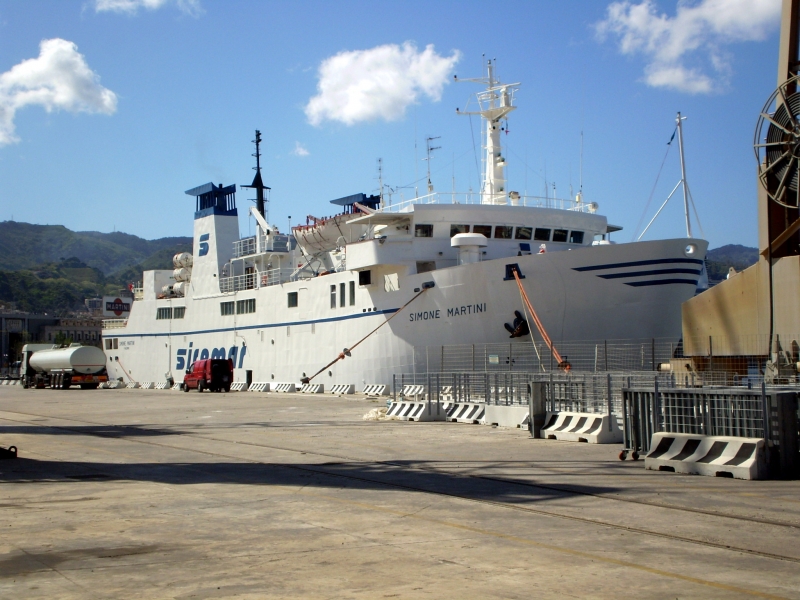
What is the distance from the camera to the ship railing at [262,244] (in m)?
41.6

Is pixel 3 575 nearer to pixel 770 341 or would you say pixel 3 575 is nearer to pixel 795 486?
pixel 795 486

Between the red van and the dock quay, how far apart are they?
2471 cm

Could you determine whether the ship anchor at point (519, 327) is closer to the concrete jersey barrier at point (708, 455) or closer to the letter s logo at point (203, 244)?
the concrete jersey barrier at point (708, 455)

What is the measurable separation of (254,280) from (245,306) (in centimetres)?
186

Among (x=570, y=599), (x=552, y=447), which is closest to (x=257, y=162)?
(x=552, y=447)

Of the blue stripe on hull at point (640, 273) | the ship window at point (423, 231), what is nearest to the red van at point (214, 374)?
the ship window at point (423, 231)

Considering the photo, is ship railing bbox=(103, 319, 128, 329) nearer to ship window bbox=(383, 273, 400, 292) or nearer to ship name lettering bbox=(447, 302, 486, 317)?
ship window bbox=(383, 273, 400, 292)

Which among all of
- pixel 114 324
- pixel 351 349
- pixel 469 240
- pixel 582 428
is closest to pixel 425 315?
pixel 469 240

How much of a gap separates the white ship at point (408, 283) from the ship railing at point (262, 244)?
4.6 inches

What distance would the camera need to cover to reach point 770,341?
48.1 feet

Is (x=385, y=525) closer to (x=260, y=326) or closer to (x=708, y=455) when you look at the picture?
(x=708, y=455)

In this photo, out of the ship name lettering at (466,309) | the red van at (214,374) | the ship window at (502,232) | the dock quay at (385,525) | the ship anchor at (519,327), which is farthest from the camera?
the red van at (214,374)

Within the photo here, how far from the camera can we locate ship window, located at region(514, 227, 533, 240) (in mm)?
30750

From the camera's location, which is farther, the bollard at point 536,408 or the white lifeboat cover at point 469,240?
the white lifeboat cover at point 469,240
